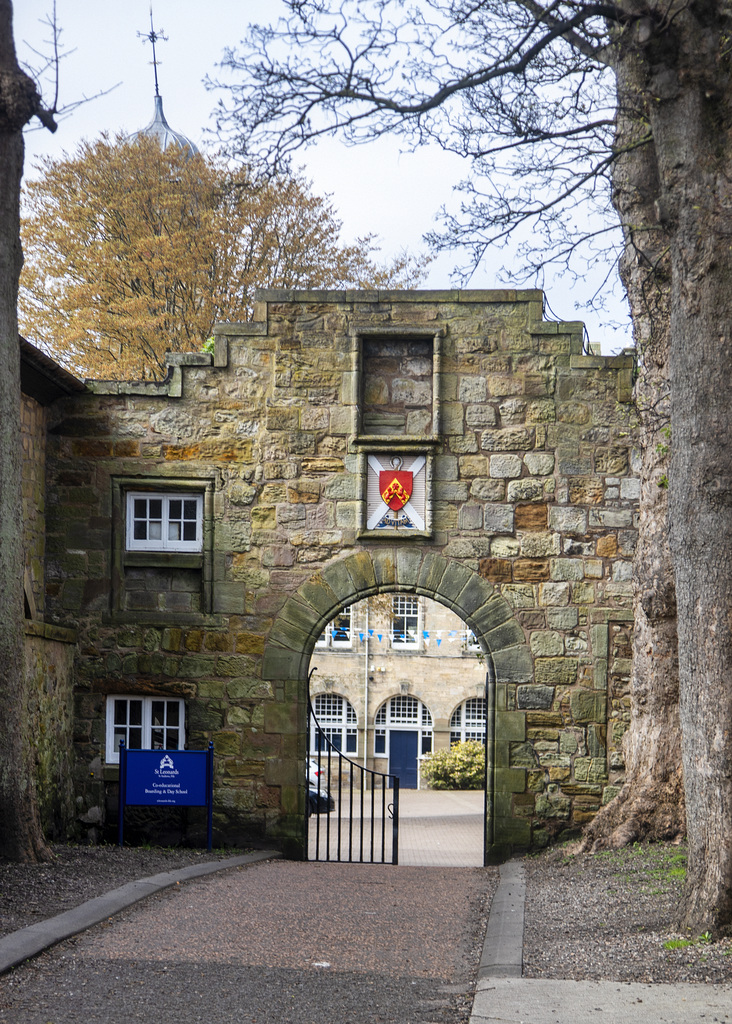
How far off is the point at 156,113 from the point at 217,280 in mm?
9376

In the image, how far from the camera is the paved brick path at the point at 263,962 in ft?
17.1

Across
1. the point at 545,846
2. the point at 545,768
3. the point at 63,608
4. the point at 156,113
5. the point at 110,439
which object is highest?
the point at 156,113

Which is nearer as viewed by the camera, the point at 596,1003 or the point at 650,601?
the point at 596,1003

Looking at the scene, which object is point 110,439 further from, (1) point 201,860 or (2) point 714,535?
(2) point 714,535

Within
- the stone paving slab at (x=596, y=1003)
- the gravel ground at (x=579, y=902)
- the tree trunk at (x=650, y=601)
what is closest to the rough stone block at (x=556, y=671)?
the tree trunk at (x=650, y=601)

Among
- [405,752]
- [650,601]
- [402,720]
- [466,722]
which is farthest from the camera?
[402,720]

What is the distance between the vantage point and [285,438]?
11.6 meters

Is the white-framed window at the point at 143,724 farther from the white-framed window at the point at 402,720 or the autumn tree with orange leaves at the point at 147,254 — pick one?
the white-framed window at the point at 402,720

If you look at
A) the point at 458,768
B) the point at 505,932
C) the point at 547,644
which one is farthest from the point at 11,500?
the point at 458,768

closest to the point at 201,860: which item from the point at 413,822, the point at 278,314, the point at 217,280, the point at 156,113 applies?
the point at 278,314

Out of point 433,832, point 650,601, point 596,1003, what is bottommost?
point 433,832

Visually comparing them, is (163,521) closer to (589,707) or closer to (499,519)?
(499,519)

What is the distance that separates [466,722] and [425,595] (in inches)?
952

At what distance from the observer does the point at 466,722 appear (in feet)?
114
